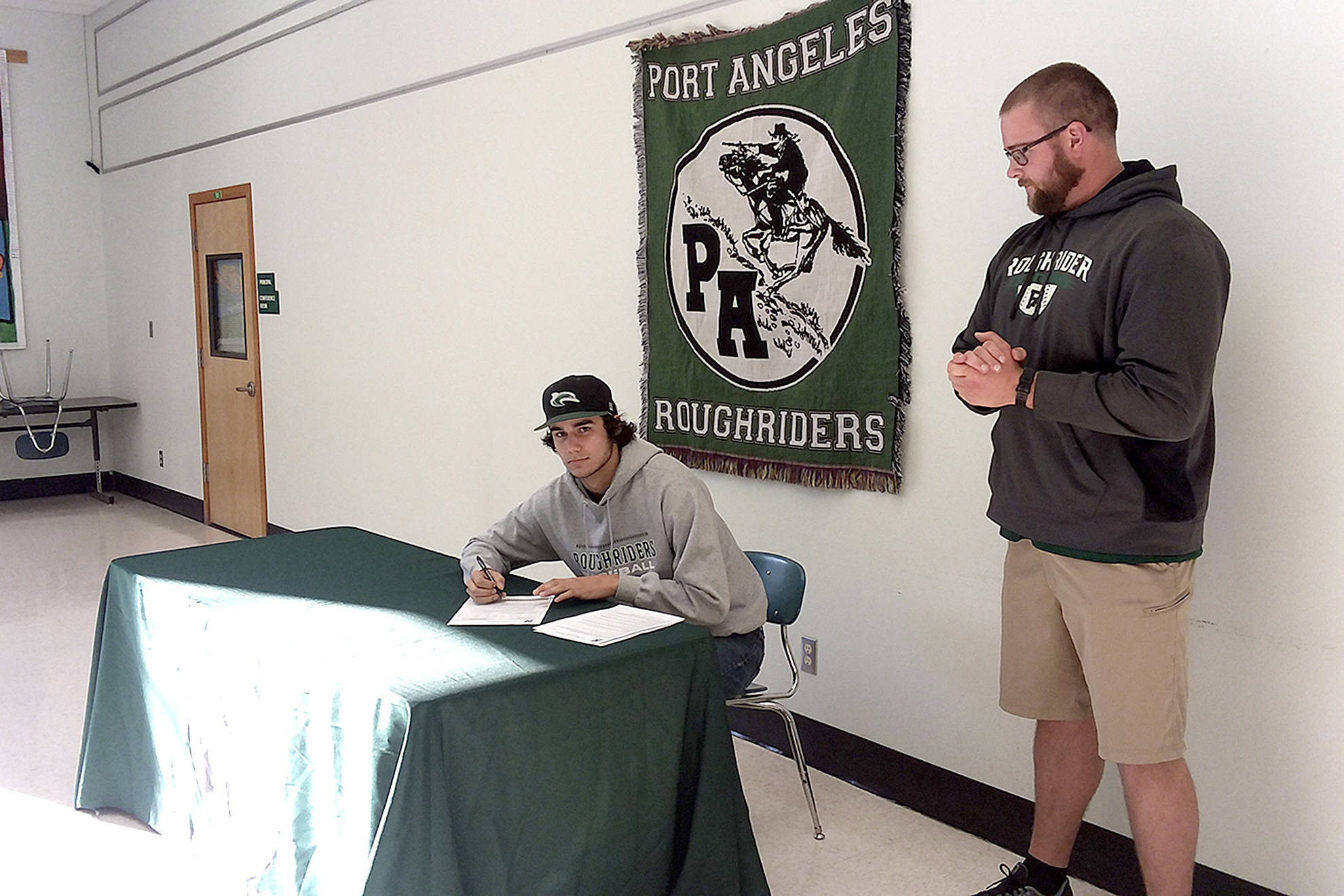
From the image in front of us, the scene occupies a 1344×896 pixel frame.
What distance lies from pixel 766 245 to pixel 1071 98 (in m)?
1.30

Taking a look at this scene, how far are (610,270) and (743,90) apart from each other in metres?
0.89

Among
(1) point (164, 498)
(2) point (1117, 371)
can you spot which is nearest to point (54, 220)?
(1) point (164, 498)

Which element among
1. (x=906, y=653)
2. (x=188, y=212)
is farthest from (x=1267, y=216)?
(x=188, y=212)

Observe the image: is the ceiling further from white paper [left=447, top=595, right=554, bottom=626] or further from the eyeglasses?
the eyeglasses

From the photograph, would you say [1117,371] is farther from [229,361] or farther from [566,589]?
[229,361]

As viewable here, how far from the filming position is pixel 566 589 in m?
2.59

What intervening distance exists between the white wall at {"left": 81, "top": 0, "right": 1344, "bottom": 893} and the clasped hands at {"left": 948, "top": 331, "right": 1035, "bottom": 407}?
593 millimetres

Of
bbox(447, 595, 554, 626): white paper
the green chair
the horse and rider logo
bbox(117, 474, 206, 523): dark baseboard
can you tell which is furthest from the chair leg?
bbox(117, 474, 206, 523): dark baseboard

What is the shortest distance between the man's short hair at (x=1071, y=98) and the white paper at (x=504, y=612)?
145 centimetres

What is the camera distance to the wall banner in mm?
3127

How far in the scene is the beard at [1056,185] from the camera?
2.27m

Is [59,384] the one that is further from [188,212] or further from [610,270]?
[610,270]

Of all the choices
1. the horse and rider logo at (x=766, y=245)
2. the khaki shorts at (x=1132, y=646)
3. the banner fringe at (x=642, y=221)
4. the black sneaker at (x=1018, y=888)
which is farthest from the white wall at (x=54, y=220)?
the khaki shorts at (x=1132, y=646)

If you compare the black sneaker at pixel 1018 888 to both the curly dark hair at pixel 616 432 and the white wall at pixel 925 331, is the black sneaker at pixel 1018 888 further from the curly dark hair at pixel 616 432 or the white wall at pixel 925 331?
the curly dark hair at pixel 616 432
